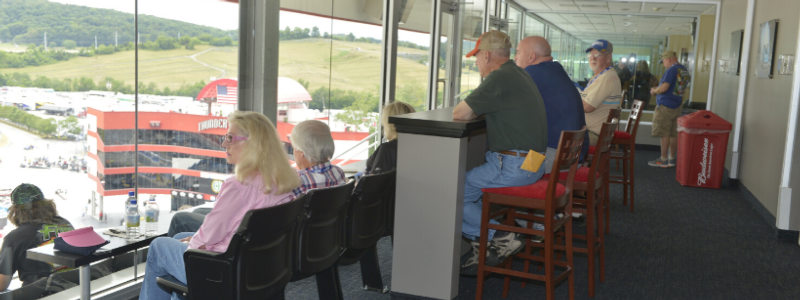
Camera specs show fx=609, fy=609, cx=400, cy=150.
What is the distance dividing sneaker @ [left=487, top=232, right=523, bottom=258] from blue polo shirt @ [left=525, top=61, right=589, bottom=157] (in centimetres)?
57

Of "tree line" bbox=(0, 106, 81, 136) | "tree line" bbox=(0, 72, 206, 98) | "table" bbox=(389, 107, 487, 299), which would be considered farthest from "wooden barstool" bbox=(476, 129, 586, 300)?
"tree line" bbox=(0, 106, 81, 136)

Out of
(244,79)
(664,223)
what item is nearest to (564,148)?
(244,79)

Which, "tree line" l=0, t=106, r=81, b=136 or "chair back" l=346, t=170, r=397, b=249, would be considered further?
"chair back" l=346, t=170, r=397, b=249

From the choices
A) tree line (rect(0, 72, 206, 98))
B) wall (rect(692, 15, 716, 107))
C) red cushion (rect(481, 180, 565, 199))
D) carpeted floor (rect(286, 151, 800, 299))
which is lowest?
carpeted floor (rect(286, 151, 800, 299))

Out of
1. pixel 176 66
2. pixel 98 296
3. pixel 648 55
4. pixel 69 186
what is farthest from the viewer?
pixel 648 55

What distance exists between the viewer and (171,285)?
235 cm

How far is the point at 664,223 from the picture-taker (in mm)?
5465

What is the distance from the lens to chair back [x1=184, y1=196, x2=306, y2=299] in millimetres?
2113

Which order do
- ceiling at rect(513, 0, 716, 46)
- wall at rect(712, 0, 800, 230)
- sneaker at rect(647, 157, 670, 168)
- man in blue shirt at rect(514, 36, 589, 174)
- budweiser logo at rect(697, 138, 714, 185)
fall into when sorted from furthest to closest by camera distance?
1. ceiling at rect(513, 0, 716, 46)
2. sneaker at rect(647, 157, 670, 168)
3. budweiser logo at rect(697, 138, 714, 185)
4. wall at rect(712, 0, 800, 230)
5. man in blue shirt at rect(514, 36, 589, 174)

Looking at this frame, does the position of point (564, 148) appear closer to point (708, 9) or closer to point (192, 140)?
point (192, 140)

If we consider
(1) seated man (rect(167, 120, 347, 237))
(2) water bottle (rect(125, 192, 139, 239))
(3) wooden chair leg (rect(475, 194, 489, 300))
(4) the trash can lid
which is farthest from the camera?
(4) the trash can lid

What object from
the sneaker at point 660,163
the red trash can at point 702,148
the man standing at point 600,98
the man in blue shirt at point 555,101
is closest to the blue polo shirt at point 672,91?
the sneaker at point 660,163

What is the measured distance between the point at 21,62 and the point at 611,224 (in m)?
4.56

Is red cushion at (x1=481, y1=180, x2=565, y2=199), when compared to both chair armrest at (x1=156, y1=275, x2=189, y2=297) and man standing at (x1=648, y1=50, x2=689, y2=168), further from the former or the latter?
man standing at (x1=648, y1=50, x2=689, y2=168)
